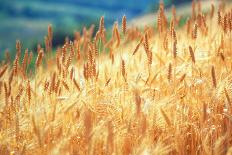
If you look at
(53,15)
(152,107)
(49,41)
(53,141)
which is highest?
(53,15)

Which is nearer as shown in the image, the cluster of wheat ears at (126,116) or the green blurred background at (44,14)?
the cluster of wheat ears at (126,116)

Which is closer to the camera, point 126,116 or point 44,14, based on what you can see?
point 126,116

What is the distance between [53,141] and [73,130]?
158 millimetres

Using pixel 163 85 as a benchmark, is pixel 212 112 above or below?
below

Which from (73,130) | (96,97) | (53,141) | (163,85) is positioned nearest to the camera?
(53,141)

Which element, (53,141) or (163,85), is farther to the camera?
(163,85)

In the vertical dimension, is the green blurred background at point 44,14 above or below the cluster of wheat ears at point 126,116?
above

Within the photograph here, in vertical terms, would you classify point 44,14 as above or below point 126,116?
above

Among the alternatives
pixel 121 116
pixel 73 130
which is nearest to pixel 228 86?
pixel 121 116

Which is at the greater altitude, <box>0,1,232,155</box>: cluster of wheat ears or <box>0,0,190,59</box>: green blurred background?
<box>0,0,190,59</box>: green blurred background

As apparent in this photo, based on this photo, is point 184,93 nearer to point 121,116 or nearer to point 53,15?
point 121,116

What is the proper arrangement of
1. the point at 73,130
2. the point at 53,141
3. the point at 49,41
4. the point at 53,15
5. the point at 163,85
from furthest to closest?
the point at 53,15
the point at 49,41
the point at 163,85
the point at 73,130
the point at 53,141

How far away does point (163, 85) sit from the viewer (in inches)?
96.0

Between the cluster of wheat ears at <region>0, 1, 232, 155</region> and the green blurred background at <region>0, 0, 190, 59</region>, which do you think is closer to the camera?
the cluster of wheat ears at <region>0, 1, 232, 155</region>
